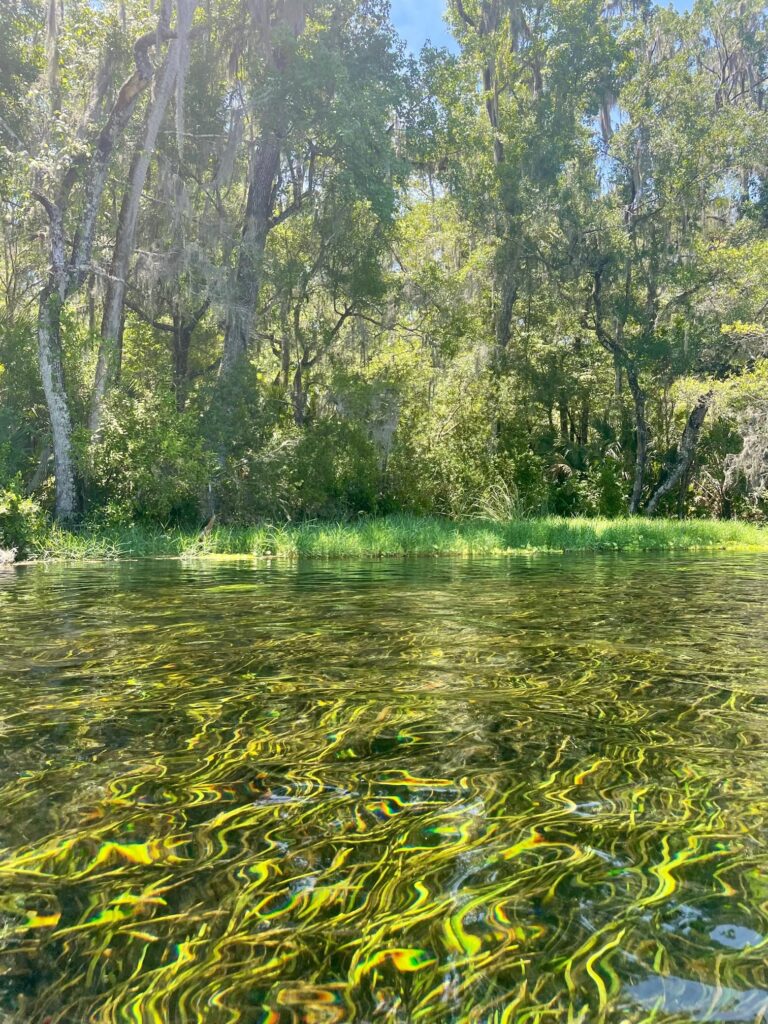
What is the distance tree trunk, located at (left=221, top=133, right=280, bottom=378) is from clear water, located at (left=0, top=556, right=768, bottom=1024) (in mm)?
15010

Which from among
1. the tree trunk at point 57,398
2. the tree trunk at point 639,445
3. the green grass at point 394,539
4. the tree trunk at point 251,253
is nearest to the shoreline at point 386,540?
the green grass at point 394,539

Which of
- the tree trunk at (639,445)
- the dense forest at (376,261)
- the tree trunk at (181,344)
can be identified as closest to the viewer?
the dense forest at (376,261)

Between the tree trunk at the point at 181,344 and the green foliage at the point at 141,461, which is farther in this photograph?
the tree trunk at the point at 181,344

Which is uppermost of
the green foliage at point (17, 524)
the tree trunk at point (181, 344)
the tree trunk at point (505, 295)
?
the tree trunk at point (505, 295)

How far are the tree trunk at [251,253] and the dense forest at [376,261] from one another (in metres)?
0.10

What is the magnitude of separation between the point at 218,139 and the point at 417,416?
30.6ft

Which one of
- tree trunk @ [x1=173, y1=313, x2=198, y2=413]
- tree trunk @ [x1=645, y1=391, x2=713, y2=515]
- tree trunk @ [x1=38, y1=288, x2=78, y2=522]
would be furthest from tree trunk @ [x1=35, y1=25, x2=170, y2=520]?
tree trunk @ [x1=645, y1=391, x2=713, y2=515]

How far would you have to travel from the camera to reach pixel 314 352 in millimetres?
23469

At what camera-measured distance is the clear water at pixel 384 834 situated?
1569 mm

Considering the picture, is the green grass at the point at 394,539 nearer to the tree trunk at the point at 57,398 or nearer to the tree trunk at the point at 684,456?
the tree trunk at the point at 57,398

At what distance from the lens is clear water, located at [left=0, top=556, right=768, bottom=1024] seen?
1.57m

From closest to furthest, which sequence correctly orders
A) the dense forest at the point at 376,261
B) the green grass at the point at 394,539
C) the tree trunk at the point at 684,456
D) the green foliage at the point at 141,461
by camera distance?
the green grass at the point at 394,539 < the green foliage at the point at 141,461 < the dense forest at the point at 376,261 < the tree trunk at the point at 684,456

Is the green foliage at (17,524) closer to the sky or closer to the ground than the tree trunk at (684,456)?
closer to the ground

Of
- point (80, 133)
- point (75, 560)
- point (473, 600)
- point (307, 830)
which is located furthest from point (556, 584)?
point (80, 133)
